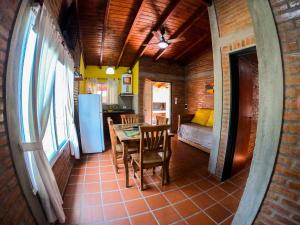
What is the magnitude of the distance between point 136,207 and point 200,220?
2.53ft

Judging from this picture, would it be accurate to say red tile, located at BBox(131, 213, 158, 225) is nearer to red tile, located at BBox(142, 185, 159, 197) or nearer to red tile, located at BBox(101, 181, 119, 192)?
red tile, located at BBox(142, 185, 159, 197)

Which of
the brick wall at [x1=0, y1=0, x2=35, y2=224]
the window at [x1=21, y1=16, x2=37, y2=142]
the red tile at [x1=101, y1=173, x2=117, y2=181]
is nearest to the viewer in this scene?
the brick wall at [x1=0, y1=0, x2=35, y2=224]

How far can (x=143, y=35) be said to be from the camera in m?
4.07

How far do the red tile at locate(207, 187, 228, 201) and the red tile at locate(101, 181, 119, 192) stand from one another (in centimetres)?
142

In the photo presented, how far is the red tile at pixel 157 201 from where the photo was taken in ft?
6.11

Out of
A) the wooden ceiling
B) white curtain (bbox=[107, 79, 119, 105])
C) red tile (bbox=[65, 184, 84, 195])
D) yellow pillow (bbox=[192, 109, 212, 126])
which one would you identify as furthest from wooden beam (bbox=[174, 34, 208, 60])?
red tile (bbox=[65, 184, 84, 195])

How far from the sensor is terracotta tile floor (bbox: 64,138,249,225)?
5.47 ft

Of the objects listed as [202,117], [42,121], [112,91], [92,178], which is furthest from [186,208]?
[112,91]

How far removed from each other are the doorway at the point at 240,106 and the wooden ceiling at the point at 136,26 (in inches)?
48.1

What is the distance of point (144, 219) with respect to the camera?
5.38 feet

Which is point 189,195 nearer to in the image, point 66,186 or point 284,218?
point 284,218

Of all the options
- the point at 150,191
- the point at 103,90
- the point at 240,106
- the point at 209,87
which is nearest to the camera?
the point at 150,191

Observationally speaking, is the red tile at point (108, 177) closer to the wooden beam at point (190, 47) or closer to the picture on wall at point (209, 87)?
the picture on wall at point (209, 87)

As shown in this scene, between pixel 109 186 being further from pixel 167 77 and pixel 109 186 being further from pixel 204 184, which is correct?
pixel 167 77
